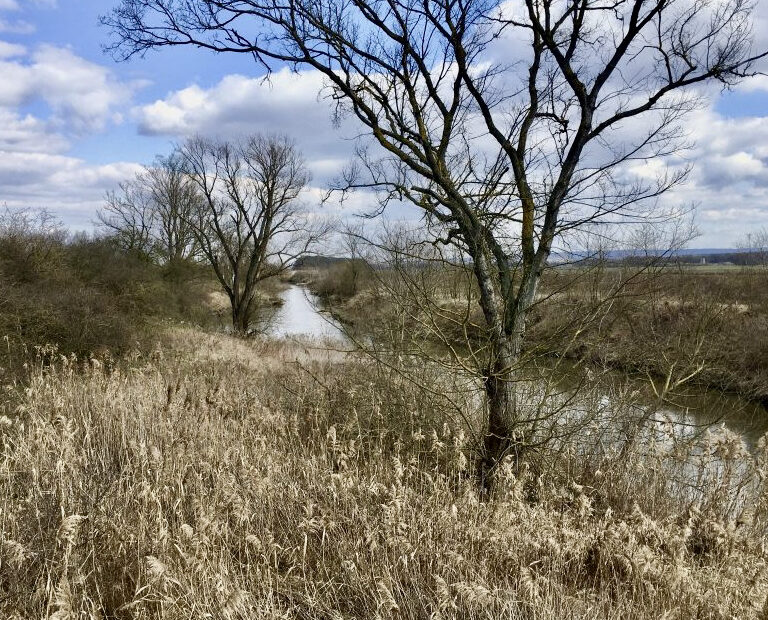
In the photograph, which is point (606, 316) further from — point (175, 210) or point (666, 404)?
point (175, 210)

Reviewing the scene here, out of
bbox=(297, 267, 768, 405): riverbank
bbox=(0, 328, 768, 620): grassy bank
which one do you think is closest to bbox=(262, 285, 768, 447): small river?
bbox=(297, 267, 768, 405): riverbank

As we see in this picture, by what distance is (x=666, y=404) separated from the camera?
12094 millimetres

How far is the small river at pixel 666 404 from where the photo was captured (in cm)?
829

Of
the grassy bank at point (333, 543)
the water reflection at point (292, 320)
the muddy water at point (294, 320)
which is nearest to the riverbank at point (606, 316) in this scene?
the grassy bank at point (333, 543)

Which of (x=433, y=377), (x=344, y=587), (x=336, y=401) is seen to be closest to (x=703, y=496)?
(x=433, y=377)

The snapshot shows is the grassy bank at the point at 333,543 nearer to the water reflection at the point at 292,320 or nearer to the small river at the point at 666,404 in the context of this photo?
the small river at the point at 666,404

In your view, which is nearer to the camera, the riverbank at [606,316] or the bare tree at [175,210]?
the riverbank at [606,316]

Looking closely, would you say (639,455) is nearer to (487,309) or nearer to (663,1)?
(487,309)

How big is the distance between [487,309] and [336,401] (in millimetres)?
3229

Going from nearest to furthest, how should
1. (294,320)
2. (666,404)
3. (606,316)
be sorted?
(606,316), (666,404), (294,320)

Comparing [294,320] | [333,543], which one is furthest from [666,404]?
[294,320]

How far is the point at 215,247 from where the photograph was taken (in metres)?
30.5

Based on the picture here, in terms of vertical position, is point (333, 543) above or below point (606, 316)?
below

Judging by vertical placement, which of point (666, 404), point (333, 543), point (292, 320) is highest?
point (333, 543)
